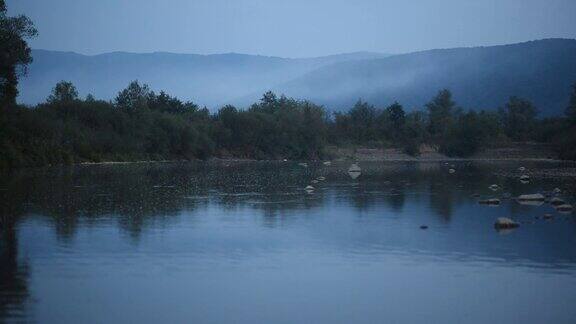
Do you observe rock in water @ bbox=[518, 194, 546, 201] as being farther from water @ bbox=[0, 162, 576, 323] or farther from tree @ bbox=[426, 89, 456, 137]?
tree @ bbox=[426, 89, 456, 137]

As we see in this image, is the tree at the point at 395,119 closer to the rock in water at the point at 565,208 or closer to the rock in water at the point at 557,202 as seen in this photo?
the rock in water at the point at 557,202

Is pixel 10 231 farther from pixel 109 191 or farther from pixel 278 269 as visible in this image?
pixel 109 191

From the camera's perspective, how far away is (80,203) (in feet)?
92.3

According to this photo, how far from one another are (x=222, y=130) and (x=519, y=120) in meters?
58.1

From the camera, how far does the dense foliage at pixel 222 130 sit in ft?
220

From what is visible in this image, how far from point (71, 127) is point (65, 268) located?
60.9 meters

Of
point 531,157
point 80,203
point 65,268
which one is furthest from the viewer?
point 531,157

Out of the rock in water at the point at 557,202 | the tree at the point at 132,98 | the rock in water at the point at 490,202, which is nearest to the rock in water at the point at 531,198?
the rock in water at the point at 557,202

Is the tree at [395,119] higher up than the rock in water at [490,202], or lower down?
higher up

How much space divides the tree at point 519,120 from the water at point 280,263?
9554cm

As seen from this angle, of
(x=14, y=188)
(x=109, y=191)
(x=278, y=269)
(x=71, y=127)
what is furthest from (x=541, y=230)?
(x=71, y=127)

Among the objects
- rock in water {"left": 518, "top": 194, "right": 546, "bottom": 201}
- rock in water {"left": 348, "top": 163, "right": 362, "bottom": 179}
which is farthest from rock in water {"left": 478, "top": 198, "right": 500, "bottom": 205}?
rock in water {"left": 348, "top": 163, "right": 362, "bottom": 179}

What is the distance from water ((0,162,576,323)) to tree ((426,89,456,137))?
92.5 meters

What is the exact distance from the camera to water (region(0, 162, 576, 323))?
38.0 feet
